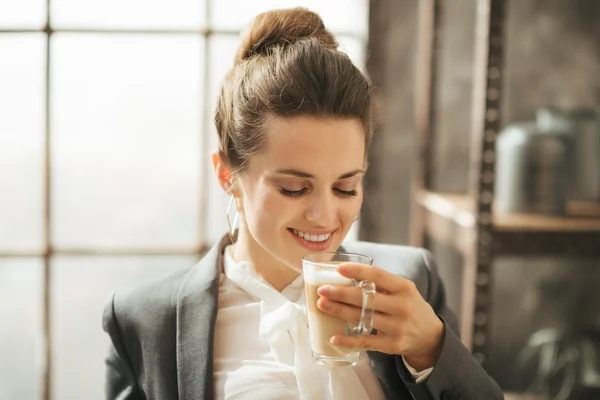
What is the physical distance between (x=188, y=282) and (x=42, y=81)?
1184mm

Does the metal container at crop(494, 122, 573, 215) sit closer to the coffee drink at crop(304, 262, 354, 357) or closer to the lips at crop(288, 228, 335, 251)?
the lips at crop(288, 228, 335, 251)

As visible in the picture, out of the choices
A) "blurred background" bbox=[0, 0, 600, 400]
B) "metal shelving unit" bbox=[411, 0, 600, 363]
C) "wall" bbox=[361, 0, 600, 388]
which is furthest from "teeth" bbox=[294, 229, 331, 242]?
"wall" bbox=[361, 0, 600, 388]

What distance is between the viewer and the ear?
1.45 m

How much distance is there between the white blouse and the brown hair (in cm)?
26

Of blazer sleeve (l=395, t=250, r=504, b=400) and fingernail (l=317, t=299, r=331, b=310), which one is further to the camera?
blazer sleeve (l=395, t=250, r=504, b=400)

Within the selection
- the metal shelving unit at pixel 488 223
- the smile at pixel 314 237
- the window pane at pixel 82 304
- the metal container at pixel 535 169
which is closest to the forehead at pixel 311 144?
the smile at pixel 314 237

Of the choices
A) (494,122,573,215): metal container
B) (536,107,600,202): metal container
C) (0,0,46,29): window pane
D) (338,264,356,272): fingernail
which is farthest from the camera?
(0,0,46,29): window pane

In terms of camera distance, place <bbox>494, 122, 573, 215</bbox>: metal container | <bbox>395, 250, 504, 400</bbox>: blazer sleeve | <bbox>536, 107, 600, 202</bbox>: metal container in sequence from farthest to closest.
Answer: <bbox>536, 107, 600, 202</bbox>: metal container, <bbox>494, 122, 573, 215</bbox>: metal container, <bbox>395, 250, 504, 400</bbox>: blazer sleeve

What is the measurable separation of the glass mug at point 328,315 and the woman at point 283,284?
2 cm

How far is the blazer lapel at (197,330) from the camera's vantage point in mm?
1384

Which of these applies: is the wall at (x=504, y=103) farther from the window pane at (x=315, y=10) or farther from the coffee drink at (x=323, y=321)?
the coffee drink at (x=323, y=321)

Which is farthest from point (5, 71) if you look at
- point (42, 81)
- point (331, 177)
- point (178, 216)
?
point (331, 177)

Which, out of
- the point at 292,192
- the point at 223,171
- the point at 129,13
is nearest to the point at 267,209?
the point at 292,192

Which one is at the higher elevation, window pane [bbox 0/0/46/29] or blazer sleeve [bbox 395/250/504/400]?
window pane [bbox 0/0/46/29]
